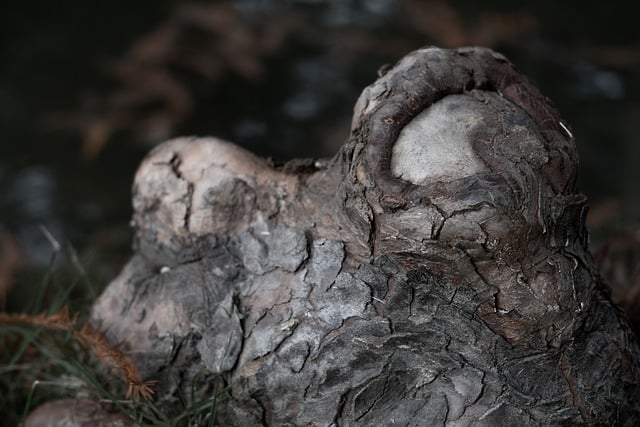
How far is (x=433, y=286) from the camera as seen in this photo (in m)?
1.16

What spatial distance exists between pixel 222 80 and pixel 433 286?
2298 mm

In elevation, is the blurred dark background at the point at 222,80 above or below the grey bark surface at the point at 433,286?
below

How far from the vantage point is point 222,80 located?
10.8 feet

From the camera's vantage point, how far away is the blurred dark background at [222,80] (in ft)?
10.6

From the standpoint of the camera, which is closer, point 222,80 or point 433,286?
point 433,286

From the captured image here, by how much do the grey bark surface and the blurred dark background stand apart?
6.36 feet

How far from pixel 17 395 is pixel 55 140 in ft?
6.09

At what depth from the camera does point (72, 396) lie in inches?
60.9

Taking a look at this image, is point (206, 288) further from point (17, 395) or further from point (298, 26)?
point (298, 26)

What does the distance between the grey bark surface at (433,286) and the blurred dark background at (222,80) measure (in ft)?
6.36

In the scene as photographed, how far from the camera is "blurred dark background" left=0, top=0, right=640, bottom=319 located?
323 cm

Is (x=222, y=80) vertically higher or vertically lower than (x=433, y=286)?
lower

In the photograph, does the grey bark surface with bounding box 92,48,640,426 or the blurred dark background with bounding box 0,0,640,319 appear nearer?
the grey bark surface with bounding box 92,48,640,426

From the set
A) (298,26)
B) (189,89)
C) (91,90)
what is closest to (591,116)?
(298,26)
